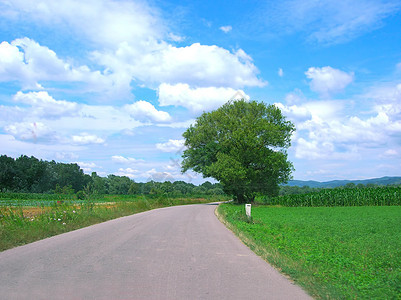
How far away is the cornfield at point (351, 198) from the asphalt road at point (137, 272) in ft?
126

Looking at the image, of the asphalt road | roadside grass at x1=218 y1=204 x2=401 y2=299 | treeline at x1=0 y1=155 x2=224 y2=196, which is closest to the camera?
the asphalt road

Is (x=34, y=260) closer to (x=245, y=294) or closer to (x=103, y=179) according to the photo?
(x=245, y=294)

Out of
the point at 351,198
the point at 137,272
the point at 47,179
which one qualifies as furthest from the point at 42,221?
the point at 47,179

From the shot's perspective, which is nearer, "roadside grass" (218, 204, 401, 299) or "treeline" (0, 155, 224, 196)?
"roadside grass" (218, 204, 401, 299)

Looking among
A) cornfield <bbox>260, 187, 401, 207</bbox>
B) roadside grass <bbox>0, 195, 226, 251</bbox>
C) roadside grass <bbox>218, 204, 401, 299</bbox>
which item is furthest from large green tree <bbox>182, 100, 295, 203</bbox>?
roadside grass <bbox>218, 204, 401, 299</bbox>

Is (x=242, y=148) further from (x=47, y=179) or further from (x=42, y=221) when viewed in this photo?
(x=47, y=179)

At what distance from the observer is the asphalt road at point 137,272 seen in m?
5.14

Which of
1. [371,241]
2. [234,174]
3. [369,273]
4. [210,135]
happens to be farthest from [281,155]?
[369,273]

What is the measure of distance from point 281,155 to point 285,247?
33734mm

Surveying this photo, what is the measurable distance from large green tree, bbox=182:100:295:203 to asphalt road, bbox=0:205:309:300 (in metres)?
33.0

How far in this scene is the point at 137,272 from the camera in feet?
20.9

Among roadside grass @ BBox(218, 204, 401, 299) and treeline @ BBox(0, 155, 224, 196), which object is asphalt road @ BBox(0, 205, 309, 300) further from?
treeline @ BBox(0, 155, 224, 196)

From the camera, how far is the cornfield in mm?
42500

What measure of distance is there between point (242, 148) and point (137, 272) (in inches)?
1501
